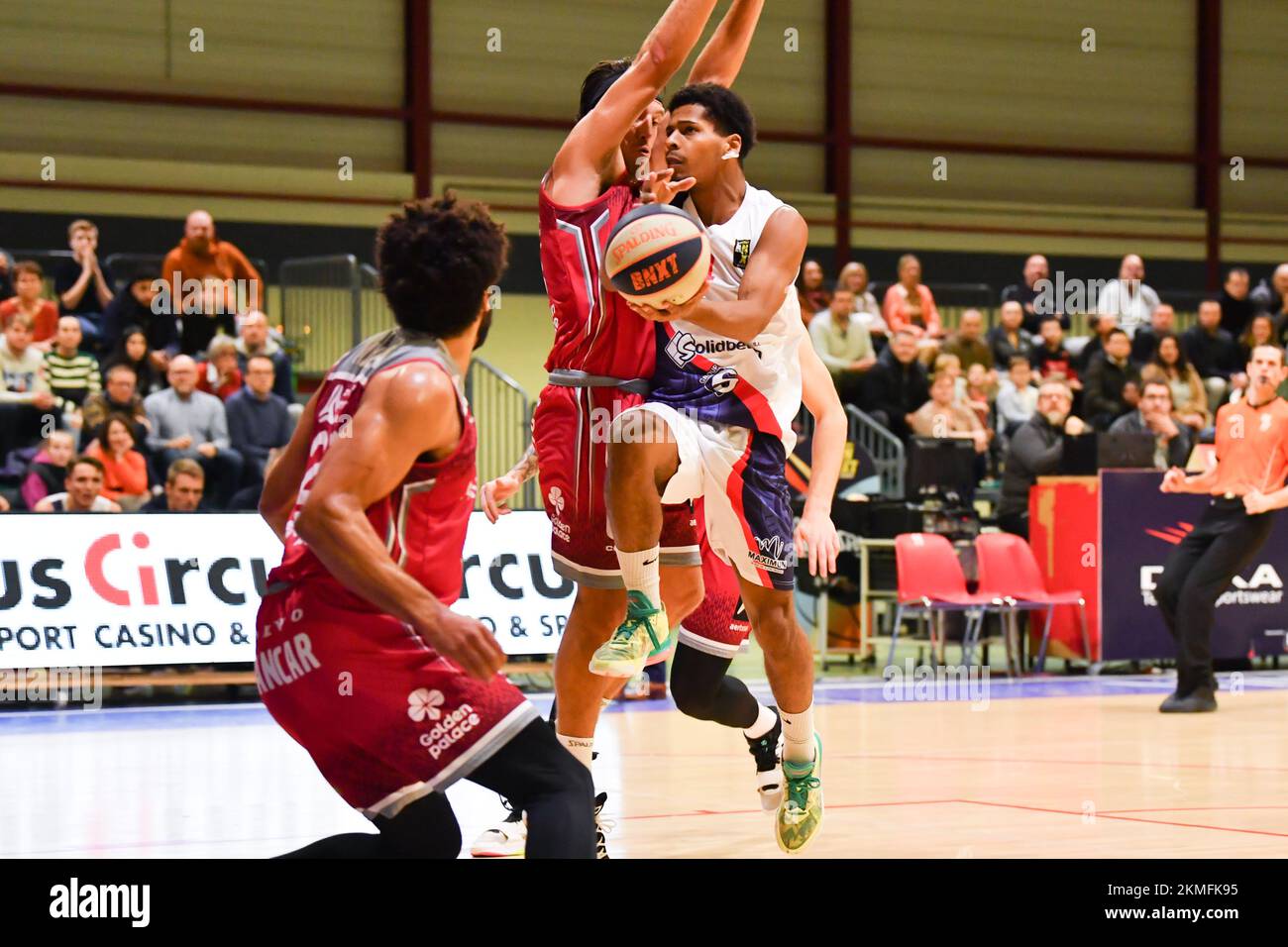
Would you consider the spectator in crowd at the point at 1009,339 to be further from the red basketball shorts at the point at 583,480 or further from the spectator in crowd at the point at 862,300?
the red basketball shorts at the point at 583,480

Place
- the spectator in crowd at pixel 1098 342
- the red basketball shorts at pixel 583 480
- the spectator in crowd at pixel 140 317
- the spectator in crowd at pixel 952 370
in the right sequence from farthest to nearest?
the spectator in crowd at pixel 1098 342
the spectator in crowd at pixel 952 370
the spectator in crowd at pixel 140 317
the red basketball shorts at pixel 583 480

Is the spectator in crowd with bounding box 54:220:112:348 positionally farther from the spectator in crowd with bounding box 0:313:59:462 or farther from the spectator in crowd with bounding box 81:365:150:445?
the spectator in crowd with bounding box 81:365:150:445

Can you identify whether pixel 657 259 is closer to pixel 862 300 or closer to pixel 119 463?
pixel 119 463

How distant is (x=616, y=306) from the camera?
5.44 m

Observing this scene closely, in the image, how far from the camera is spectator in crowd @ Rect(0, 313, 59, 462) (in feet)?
40.4

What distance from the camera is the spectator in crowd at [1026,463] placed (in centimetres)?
1328

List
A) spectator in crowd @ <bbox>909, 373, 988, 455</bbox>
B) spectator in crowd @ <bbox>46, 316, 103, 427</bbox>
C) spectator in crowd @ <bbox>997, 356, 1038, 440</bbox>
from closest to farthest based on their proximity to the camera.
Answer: spectator in crowd @ <bbox>46, 316, 103, 427</bbox> → spectator in crowd @ <bbox>909, 373, 988, 455</bbox> → spectator in crowd @ <bbox>997, 356, 1038, 440</bbox>

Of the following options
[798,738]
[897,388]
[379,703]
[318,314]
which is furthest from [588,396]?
[318,314]

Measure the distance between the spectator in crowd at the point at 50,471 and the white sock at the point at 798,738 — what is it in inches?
292

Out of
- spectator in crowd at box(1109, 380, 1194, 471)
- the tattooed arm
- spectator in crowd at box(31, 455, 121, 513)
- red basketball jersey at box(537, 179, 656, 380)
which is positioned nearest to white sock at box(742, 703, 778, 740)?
the tattooed arm

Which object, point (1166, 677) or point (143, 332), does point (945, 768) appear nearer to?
point (1166, 677)

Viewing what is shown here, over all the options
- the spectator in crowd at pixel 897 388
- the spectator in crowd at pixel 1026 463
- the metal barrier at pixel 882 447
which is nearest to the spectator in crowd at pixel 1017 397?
the spectator in crowd at pixel 897 388

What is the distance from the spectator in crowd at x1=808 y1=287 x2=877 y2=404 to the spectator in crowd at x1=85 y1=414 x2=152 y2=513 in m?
6.28

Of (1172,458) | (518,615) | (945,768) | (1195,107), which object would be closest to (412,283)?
(945,768)
